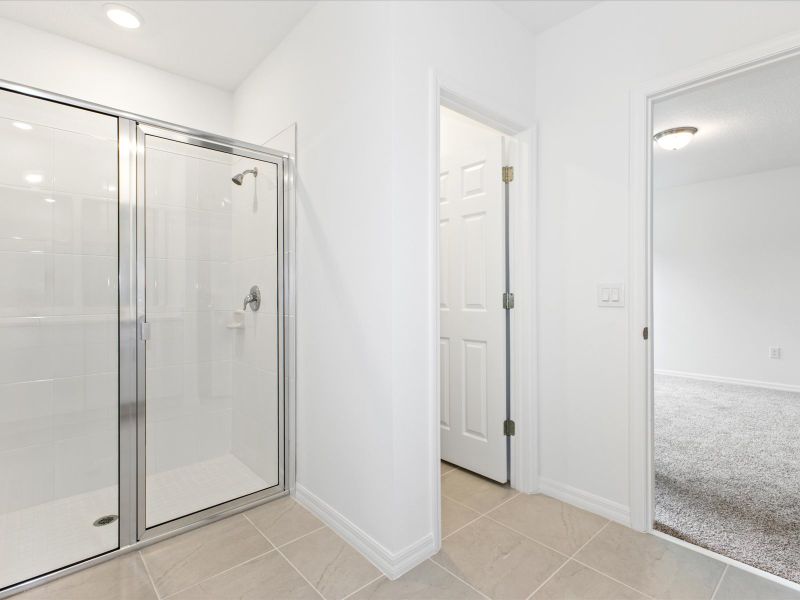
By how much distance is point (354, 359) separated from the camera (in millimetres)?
1869

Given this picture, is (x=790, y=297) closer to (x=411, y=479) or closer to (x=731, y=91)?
(x=731, y=91)

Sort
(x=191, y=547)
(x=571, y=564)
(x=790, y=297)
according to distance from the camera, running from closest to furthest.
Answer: (x=571, y=564) < (x=191, y=547) < (x=790, y=297)

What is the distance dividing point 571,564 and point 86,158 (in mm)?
2732

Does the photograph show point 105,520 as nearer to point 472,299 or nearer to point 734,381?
point 472,299

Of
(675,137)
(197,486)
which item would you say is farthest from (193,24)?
(675,137)

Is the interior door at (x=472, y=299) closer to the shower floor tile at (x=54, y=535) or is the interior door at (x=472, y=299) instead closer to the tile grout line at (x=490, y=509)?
the tile grout line at (x=490, y=509)

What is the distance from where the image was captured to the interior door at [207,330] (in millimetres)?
1937

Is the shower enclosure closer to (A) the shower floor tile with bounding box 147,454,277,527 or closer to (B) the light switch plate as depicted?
(A) the shower floor tile with bounding box 147,454,277,527

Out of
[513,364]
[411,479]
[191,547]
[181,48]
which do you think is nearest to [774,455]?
[513,364]

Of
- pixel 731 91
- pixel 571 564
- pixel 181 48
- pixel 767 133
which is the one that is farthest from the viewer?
pixel 767 133

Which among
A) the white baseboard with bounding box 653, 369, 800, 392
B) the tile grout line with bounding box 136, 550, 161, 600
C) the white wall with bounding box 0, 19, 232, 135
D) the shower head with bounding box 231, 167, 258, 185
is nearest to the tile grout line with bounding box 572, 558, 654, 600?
the tile grout line with bounding box 136, 550, 161, 600

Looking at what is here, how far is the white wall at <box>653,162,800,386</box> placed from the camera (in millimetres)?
4969

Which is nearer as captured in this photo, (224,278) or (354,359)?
(354,359)

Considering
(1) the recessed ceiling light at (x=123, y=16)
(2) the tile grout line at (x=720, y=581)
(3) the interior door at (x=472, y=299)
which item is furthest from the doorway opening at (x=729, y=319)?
(1) the recessed ceiling light at (x=123, y=16)
